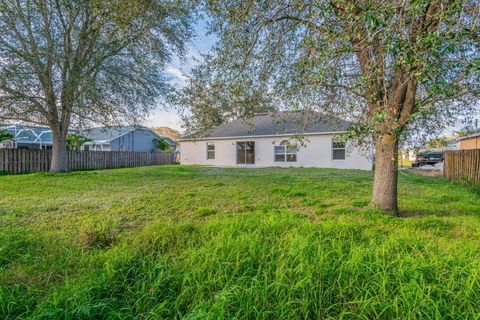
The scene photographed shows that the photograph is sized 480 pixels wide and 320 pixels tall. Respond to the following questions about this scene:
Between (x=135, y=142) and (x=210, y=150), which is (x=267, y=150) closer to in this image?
(x=210, y=150)

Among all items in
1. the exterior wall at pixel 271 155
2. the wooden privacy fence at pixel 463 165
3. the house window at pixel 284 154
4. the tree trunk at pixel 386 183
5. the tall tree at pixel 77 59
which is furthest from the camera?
the house window at pixel 284 154

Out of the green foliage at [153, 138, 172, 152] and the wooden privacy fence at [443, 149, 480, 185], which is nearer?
the wooden privacy fence at [443, 149, 480, 185]

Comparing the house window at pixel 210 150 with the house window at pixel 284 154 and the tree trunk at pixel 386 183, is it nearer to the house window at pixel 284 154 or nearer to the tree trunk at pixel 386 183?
the house window at pixel 284 154

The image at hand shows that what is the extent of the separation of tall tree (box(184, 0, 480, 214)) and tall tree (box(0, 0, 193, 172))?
10.5ft

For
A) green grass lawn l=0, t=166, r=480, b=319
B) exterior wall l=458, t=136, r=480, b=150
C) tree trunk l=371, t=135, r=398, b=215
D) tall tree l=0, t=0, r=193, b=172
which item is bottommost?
green grass lawn l=0, t=166, r=480, b=319

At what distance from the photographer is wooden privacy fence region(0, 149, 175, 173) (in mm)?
13651

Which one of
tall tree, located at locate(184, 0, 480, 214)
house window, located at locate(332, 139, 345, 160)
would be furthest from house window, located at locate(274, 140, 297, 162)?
tall tree, located at locate(184, 0, 480, 214)

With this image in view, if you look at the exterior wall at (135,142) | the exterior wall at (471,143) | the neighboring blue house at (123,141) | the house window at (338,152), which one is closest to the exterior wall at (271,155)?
the house window at (338,152)

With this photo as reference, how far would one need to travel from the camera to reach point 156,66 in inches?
452

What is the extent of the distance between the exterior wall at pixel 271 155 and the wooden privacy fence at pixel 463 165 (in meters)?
3.95

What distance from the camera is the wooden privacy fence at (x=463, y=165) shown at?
9.38 meters

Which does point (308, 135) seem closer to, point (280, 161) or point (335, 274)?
point (280, 161)

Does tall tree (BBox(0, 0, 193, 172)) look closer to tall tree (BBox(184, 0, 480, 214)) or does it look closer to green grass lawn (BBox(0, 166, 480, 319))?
tall tree (BBox(184, 0, 480, 214))

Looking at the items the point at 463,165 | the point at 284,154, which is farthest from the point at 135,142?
the point at 463,165
